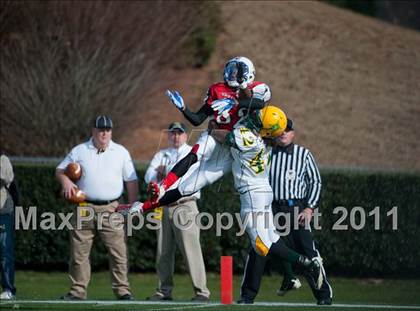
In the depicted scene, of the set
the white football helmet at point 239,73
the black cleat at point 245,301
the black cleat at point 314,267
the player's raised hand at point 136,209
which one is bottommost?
the black cleat at point 245,301

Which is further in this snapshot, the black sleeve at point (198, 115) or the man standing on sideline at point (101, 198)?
the man standing on sideline at point (101, 198)

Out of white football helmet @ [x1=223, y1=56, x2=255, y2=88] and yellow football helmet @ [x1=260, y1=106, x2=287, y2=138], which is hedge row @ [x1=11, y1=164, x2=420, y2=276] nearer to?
yellow football helmet @ [x1=260, y1=106, x2=287, y2=138]

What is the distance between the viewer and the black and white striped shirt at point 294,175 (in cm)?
1022

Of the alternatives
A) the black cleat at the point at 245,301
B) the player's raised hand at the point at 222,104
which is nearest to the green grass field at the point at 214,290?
the black cleat at the point at 245,301

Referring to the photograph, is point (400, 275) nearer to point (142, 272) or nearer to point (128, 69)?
point (142, 272)

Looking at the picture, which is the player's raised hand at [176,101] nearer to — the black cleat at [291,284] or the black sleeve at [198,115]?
the black sleeve at [198,115]

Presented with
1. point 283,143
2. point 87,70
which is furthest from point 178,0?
point 283,143

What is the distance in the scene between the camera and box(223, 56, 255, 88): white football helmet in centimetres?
902

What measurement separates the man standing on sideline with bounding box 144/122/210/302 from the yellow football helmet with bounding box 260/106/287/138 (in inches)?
82.6

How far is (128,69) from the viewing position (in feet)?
64.2

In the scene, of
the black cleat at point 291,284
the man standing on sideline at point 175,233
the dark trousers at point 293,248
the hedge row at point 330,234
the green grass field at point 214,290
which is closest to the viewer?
the black cleat at point 291,284

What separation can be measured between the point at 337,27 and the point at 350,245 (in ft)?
42.1

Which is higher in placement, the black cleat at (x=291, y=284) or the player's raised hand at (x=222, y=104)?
the player's raised hand at (x=222, y=104)

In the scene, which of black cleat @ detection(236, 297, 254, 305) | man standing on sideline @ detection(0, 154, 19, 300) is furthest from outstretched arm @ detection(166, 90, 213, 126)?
man standing on sideline @ detection(0, 154, 19, 300)
